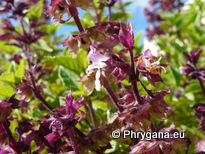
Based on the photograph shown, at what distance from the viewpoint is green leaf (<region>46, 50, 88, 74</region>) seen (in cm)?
118

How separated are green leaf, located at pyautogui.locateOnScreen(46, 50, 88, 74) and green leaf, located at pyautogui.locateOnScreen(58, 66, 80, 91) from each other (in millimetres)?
36

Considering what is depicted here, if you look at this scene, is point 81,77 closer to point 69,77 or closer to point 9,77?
point 69,77

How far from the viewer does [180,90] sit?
5.92 feet

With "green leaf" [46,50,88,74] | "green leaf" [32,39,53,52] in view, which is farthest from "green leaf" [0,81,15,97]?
"green leaf" [32,39,53,52]

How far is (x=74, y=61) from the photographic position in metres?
1.22

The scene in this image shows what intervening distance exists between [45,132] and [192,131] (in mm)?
763

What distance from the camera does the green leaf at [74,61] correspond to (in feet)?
3.89

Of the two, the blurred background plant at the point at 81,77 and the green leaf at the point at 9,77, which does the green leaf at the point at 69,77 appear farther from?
the green leaf at the point at 9,77

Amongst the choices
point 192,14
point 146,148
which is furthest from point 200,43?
point 146,148

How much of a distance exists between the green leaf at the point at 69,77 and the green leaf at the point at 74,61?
4 cm

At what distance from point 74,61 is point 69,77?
0.35ft

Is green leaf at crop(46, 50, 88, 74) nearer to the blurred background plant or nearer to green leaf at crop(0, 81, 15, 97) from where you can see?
the blurred background plant

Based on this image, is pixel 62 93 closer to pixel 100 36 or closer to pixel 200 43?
pixel 100 36

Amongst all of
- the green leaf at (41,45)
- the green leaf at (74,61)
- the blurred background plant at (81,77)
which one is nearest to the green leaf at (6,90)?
the blurred background plant at (81,77)
